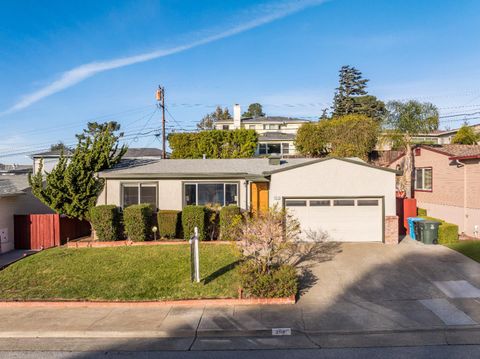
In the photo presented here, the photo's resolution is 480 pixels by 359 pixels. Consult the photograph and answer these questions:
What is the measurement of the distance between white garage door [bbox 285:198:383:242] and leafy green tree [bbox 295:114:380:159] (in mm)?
12056

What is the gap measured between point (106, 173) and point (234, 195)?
5957 mm

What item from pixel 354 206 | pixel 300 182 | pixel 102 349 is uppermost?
pixel 300 182

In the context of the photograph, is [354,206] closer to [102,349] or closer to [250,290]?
[250,290]

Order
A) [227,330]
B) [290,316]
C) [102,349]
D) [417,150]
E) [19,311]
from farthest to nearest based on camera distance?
[417,150], [19,311], [290,316], [227,330], [102,349]

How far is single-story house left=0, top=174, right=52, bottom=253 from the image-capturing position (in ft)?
48.0

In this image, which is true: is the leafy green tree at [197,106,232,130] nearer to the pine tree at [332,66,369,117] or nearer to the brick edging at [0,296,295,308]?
the pine tree at [332,66,369,117]

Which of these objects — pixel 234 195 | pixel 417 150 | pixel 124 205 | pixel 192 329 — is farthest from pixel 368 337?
pixel 417 150

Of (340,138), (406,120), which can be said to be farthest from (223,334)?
(340,138)

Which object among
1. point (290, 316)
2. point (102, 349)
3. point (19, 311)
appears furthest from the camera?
point (19, 311)

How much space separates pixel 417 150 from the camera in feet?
67.6

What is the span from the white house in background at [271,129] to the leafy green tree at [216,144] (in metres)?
8.45

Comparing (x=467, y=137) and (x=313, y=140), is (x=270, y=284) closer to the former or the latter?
(x=313, y=140)

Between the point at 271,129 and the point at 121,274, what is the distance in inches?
1513

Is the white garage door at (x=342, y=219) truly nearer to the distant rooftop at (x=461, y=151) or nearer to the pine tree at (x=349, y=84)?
the distant rooftop at (x=461, y=151)
